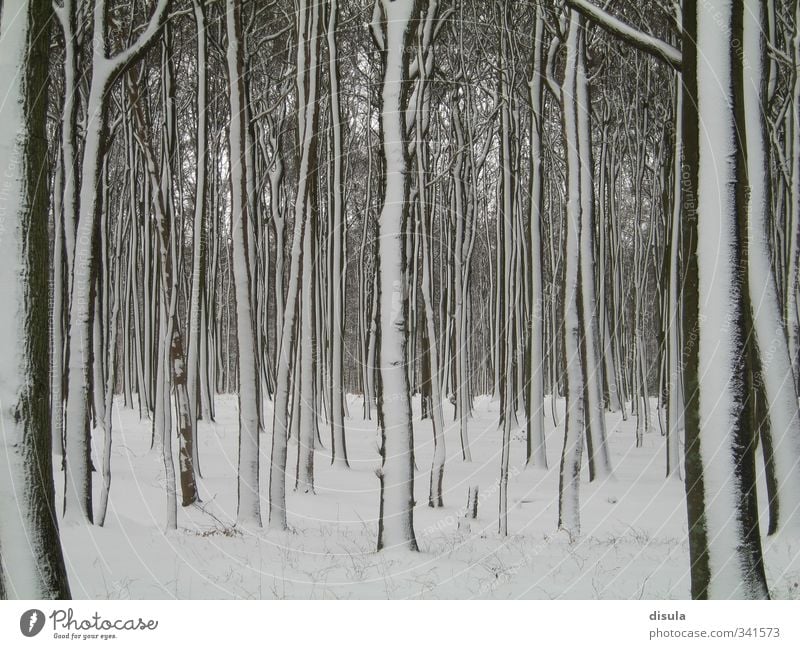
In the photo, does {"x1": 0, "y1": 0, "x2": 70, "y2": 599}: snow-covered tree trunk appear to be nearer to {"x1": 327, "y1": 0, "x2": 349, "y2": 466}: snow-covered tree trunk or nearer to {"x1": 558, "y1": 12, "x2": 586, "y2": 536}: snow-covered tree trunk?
{"x1": 558, "y1": 12, "x2": 586, "y2": 536}: snow-covered tree trunk

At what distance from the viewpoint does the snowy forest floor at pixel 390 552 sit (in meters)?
4.27

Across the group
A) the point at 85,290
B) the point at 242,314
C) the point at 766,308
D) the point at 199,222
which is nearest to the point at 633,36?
the point at 766,308

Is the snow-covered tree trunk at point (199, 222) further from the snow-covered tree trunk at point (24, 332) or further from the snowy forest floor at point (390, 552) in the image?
the snow-covered tree trunk at point (24, 332)

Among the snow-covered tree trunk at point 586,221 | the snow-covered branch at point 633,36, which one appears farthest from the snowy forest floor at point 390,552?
the snow-covered branch at point 633,36

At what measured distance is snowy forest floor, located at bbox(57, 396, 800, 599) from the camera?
14.0 feet

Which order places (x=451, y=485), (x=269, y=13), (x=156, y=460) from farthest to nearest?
1. (x=269, y=13)
2. (x=156, y=460)
3. (x=451, y=485)

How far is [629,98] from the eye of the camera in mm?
14219

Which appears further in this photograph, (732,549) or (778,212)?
(778,212)

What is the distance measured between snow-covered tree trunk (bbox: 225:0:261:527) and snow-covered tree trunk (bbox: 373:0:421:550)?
2.00 meters

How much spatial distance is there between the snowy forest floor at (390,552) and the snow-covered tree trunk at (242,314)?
1.36 ft

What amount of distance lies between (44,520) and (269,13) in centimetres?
1080

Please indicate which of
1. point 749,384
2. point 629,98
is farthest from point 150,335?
point 749,384

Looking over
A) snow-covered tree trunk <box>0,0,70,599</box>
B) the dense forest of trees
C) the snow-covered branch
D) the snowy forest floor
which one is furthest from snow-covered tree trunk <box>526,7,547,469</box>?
snow-covered tree trunk <box>0,0,70,599</box>
